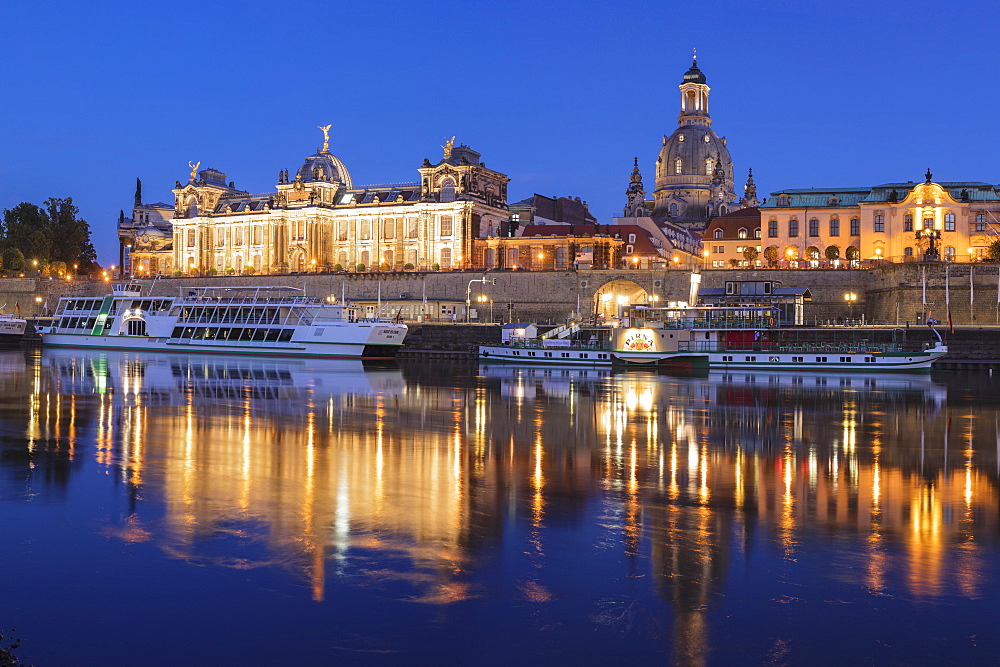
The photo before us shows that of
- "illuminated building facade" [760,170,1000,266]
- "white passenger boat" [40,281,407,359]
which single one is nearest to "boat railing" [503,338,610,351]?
"white passenger boat" [40,281,407,359]

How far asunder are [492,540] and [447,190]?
87.6 m

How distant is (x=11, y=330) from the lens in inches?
3514

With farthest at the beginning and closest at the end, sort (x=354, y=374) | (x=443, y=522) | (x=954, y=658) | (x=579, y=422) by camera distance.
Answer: (x=354, y=374)
(x=579, y=422)
(x=443, y=522)
(x=954, y=658)

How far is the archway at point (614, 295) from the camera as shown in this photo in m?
86.6

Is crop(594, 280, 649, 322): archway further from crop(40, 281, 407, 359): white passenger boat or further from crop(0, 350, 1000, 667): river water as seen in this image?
crop(0, 350, 1000, 667): river water

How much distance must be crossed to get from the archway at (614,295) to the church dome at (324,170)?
38.3 meters

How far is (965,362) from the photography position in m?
60.2

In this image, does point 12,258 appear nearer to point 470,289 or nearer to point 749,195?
point 470,289

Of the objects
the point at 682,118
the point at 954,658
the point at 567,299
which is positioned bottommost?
the point at 954,658

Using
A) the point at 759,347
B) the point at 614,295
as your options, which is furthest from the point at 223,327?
the point at 759,347

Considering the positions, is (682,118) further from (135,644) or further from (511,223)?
(135,644)

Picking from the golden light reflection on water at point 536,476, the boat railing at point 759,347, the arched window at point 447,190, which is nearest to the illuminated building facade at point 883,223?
the boat railing at point 759,347

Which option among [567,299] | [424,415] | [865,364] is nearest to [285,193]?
[567,299]

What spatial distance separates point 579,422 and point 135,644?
758 inches
